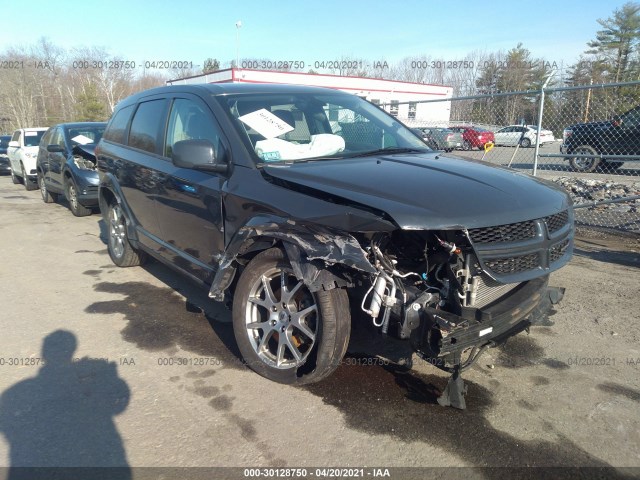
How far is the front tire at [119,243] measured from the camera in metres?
5.72

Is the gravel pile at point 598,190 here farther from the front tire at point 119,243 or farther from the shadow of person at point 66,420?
the shadow of person at point 66,420

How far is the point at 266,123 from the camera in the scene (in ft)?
12.1

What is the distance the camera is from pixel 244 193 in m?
3.31

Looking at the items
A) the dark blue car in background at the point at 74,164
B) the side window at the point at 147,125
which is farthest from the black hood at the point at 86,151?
the side window at the point at 147,125

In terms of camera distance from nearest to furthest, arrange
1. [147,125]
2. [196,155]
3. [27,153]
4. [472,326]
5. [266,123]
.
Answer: [472,326]
[196,155]
[266,123]
[147,125]
[27,153]

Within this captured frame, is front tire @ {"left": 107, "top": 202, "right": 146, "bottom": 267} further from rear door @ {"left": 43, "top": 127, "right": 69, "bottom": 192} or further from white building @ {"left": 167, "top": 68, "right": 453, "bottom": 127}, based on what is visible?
white building @ {"left": 167, "top": 68, "right": 453, "bottom": 127}

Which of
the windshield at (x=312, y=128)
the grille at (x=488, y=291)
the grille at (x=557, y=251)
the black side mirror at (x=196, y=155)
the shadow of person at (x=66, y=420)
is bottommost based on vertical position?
the shadow of person at (x=66, y=420)

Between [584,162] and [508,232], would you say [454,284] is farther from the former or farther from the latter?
[584,162]

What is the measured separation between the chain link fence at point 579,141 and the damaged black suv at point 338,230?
4657mm

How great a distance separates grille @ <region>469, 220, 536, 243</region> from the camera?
2.60 metres

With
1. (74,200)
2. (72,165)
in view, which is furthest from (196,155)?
(74,200)

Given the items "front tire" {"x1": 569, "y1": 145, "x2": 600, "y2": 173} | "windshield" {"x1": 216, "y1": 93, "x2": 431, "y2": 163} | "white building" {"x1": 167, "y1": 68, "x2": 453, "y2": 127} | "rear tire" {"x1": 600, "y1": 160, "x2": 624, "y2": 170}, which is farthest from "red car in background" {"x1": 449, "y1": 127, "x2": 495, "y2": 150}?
"white building" {"x1": 167, "y1": 68, "x2": 453, "y2": 127}

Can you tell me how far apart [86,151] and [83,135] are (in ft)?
3.55

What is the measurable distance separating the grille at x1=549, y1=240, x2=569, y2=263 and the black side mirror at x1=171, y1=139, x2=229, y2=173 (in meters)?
2.20
